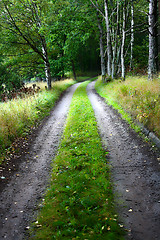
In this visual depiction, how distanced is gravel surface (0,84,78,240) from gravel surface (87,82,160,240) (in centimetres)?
195

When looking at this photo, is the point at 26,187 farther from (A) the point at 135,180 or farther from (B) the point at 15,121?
(B) the point at 15,121

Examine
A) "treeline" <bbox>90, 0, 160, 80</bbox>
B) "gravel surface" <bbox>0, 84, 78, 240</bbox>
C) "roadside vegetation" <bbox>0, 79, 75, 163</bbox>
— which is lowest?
"gravel surface" <bbox>0, 84, 78, 240</bbox>

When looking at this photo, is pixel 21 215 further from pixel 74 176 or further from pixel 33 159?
pixel 33 159

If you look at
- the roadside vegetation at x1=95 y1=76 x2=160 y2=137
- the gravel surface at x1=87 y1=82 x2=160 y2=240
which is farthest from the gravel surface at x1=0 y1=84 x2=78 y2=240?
the roadside vegetation at x1=95 y1=76 x2=160 y2=137

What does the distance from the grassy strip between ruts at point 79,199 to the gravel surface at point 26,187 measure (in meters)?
0.27

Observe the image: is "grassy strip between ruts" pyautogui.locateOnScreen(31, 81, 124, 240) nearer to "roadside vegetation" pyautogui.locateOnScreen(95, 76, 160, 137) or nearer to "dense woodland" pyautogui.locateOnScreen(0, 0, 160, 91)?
"roadside vegetation" pyautogui.locateOnScreen(95, 76, 160, 137)

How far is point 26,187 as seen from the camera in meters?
4.64

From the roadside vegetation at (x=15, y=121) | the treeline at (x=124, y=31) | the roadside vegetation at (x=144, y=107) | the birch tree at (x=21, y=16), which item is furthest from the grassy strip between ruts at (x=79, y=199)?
the birch tree at (x=21, y=16)

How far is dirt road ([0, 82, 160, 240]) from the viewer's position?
10.7 ft

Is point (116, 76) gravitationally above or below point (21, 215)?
above

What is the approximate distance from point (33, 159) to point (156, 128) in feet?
14.7

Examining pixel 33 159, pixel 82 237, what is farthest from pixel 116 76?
pixel 82 237

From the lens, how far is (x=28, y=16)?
14938mm

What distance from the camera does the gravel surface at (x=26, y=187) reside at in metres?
3.44
